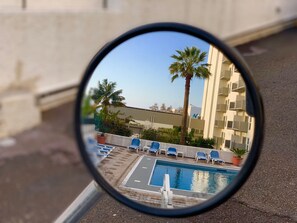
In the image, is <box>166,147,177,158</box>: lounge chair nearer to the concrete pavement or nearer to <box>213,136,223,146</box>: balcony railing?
<box>213,136,223,146</box>: balcony railing

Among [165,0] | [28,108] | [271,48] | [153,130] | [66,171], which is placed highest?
[165,0]

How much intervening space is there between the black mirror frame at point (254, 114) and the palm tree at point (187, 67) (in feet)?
0.27

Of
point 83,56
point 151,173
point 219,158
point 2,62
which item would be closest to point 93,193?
point 151,173

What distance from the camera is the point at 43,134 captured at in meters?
4.52

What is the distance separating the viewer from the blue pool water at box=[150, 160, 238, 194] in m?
0.98

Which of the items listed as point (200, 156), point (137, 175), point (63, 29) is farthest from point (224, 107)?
point (63, 29)

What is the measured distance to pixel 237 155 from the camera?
0.95m

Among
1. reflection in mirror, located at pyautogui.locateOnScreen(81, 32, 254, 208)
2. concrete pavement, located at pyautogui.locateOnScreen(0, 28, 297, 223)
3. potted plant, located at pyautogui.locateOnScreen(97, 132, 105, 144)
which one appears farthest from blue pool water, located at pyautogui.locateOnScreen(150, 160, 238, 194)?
concrete pavement, located at pyautogui.locateOnScreen(0, 28, 297, 223)

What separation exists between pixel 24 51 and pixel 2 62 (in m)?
0.32

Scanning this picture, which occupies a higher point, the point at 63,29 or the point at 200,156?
the point at 63,29

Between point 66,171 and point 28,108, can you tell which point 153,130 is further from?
point 28,108

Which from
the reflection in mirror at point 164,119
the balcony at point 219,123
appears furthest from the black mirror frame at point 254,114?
the balcony at point 219,123

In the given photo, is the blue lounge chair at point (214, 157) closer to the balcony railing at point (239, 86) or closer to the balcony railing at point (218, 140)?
the balcony railing at point (218, 140)

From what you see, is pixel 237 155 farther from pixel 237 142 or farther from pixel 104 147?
pixel 104 147
